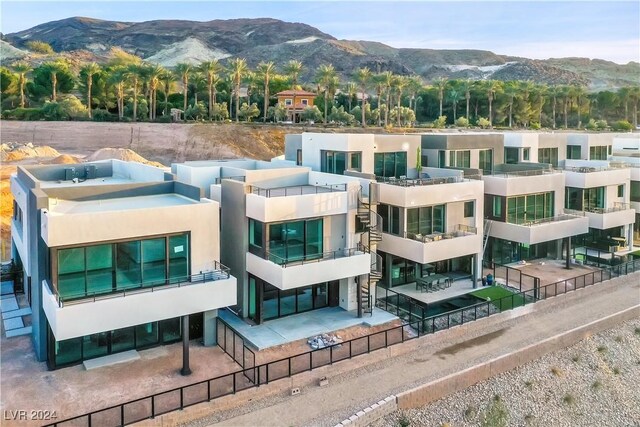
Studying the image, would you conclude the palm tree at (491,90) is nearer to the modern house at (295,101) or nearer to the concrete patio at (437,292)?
the modern house at (295,101)

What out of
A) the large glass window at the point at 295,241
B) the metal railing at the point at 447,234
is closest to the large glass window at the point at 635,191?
the metal railing at the point at 447,234

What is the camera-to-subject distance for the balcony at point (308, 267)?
67.4 feet

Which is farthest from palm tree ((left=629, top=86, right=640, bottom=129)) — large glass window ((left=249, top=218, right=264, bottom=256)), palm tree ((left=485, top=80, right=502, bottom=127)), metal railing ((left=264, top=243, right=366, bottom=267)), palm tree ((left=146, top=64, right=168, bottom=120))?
large glass window ((left=249, top=218, right=264, bottom=256))

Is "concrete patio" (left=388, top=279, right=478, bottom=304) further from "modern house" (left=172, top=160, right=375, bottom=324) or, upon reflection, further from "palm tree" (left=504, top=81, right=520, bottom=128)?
"palm tree" (left=504, top=81, right=520, bottom=128)

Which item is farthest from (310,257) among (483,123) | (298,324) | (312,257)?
(483,123)

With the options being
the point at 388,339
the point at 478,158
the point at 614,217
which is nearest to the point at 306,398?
the point at 388,339

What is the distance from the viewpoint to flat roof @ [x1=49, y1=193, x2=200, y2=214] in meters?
19.5

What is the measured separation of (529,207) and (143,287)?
72.1 feet

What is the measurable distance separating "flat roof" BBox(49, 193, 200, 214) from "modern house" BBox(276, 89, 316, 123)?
220ft

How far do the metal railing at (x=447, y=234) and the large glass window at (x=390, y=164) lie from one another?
15.5 feet

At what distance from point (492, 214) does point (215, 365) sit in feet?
60.5

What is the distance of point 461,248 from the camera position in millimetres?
26422

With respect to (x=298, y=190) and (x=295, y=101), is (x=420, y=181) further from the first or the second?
(x=295, y=101)

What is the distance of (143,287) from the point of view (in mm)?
17875
